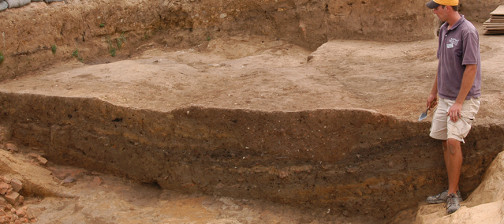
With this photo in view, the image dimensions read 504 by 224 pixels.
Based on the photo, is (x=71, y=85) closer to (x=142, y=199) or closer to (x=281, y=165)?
(x=142, y=199)

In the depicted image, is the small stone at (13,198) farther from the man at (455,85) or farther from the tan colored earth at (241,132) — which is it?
the man at (455,85)

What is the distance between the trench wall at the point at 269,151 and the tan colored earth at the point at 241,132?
1 centimetres

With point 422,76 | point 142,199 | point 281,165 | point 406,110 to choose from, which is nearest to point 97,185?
point 142,199

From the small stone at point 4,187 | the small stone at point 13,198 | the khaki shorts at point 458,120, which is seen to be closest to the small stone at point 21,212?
the small stone at point 13,198

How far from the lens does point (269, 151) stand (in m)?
4.61

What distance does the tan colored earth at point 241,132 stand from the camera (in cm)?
427

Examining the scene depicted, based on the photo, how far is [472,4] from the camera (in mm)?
7938

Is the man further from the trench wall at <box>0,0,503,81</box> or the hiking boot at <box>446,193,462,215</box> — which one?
the trench wall at <box>0,0,503,81</box>

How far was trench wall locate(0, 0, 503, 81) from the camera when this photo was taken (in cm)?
650

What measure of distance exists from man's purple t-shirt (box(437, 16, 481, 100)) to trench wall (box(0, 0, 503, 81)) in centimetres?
333

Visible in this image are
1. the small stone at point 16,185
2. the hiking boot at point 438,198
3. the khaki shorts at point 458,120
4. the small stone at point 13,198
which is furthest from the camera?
the small stone at point 16,185

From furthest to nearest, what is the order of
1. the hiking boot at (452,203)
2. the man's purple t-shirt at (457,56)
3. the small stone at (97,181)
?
the small stone at (97,181) < the hiking boot at (452,203) < the man's purple t-shirt at (457,56)

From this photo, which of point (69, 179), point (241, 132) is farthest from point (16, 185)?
point (241, 132)

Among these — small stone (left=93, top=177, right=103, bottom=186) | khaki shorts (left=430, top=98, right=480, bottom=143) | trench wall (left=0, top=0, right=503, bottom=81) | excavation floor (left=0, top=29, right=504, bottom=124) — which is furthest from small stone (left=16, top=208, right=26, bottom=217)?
khaki shorts (left=430, top=98, right=480, bottom=143)
